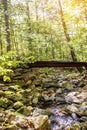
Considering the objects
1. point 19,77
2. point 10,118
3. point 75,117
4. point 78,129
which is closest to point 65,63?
point 19,77

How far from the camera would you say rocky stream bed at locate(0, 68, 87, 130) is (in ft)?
17.3

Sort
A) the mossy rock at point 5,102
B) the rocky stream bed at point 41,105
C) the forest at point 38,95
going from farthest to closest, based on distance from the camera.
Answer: the mossy rock at point 5,102
the rocky stream bed at point 41,105
the forest at point 38,95

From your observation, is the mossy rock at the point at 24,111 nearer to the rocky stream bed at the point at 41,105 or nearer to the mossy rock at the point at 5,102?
the rocky stream bed at the point at 41,105

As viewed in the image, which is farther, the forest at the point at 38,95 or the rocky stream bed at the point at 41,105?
the rocky stream bed at the point at 41,105

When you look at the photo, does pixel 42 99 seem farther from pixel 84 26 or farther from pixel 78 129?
pixel 84 26

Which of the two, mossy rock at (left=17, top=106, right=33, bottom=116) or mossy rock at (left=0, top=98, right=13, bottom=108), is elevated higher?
mossy rock at (left=0, top=98, right=13, bottom=108)

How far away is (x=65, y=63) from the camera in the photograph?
10.5 m

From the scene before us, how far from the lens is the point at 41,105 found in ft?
27.5

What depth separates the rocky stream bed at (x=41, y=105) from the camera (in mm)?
5270

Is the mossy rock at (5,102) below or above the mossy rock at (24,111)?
above

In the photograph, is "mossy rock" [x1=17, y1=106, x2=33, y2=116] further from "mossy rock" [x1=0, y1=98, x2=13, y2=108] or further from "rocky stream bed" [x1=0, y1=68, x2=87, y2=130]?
"mossy rock" [x1=0, y1=98, x2=13, y2=108]

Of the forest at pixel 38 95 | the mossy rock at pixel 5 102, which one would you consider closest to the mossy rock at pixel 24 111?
the forest at pixel 38 95

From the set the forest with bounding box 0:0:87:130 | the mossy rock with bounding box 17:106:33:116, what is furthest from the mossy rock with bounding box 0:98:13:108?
the mossy rock with bounding box 17:106:33:116

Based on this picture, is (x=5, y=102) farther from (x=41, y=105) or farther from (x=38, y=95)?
(x=38, y=95)
